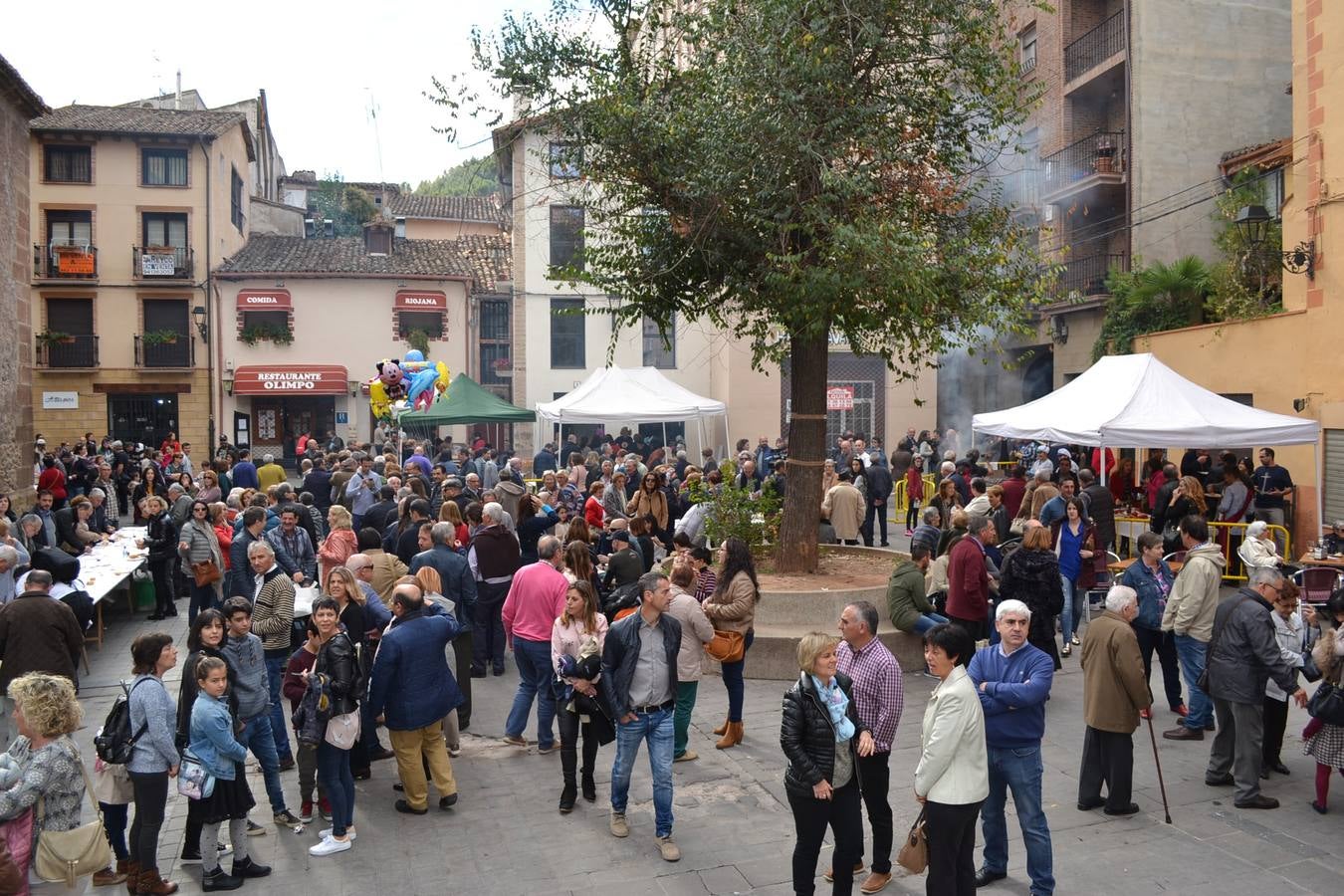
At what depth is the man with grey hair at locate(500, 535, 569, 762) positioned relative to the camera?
743 cm

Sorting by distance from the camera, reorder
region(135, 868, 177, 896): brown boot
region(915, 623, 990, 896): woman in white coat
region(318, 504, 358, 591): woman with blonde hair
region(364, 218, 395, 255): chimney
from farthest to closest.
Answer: region(364, 218, 395, 255): chimney, region(318, 504, 358, 591): woman with blonde hair, region(135, 868, 177, 896): brown boot, region(915, 623, 990, 896): woman in white coat

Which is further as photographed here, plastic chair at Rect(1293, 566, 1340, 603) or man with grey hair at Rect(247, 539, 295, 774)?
plastic chair at Rect(1293, 566, 1340, 603)

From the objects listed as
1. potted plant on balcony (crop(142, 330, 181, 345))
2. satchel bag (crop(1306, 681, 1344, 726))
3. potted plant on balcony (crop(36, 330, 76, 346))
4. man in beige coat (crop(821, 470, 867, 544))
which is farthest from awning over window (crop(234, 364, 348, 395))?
satchel bag (crop(1306, 681, 1344, 726))

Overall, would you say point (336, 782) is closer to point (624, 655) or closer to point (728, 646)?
point (624, 655)

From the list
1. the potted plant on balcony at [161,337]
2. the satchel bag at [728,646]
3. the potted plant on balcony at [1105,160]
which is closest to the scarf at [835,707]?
the satchel bag at [728,646]

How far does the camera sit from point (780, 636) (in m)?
9.05

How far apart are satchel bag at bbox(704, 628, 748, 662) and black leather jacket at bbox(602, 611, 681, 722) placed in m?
1.23

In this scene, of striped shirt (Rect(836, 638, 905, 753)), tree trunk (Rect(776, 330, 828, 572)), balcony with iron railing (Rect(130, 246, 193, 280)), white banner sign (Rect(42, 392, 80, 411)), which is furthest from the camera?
balcony with iron railing (Rect(130, 246, 193, 280))

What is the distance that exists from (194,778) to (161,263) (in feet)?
97.8

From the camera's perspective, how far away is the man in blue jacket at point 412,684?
619 centimetres

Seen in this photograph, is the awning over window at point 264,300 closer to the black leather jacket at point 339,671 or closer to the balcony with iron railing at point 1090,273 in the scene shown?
the balcony with iron railing at point 1090,273

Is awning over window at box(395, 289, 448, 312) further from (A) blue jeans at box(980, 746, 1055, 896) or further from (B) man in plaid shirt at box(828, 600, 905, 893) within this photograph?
(A) blue jeans at box(980, 746, 1055, 896)

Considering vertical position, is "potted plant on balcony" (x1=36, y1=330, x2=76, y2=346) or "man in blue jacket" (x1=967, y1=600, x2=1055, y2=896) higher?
"potted plant on balcony" (x1=36, y1=330, x2=76, y2=346)

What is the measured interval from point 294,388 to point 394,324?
3.42 m
